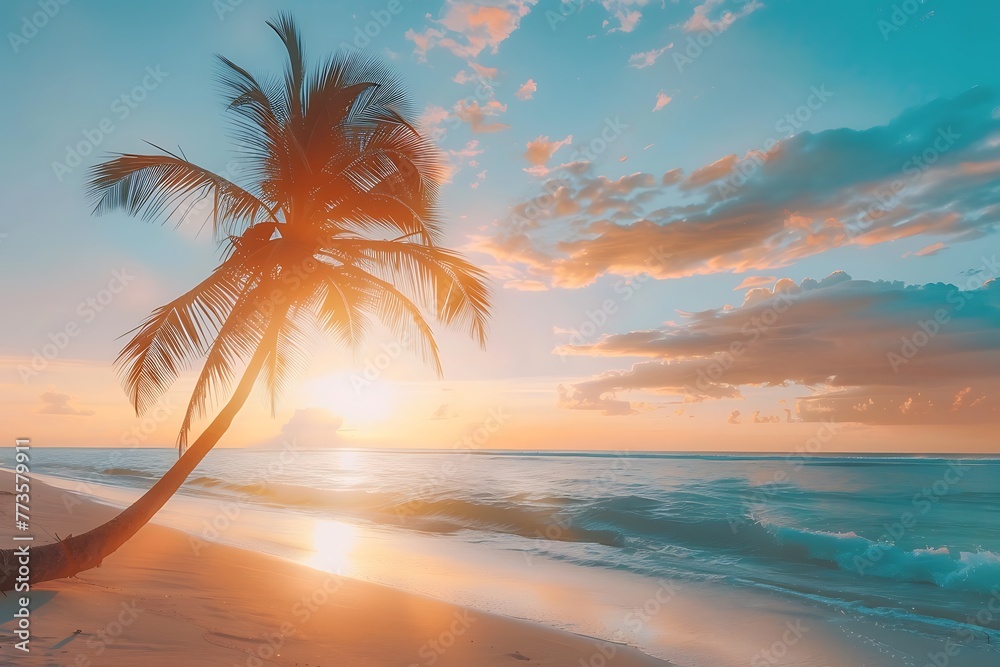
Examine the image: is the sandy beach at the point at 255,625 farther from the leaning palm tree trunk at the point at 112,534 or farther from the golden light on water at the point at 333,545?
the golden light on water at the point at 333,545

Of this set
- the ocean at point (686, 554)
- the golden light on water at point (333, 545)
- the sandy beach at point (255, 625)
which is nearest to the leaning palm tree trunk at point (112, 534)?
the sandy beach at point (255, 625)

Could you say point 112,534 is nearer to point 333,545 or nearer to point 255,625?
point 255,625

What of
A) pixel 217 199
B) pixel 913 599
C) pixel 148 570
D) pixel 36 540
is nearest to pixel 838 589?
pixel 913 599

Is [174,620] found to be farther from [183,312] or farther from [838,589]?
[838,589]

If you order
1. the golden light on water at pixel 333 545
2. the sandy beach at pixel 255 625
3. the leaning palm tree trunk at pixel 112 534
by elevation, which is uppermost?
the leaning palm tree trunk at pixel 112 534

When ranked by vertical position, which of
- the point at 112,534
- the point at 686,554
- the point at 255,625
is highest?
the point at 112,534

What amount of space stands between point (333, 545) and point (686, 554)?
853 cm

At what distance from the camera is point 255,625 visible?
5.91 meters

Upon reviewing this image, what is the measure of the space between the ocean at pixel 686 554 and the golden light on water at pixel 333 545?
0.32ft

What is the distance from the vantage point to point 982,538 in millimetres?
15461

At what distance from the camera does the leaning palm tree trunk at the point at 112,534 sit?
543cm

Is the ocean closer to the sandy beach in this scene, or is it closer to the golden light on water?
the golden light on water

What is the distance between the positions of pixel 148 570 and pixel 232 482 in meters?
23.7

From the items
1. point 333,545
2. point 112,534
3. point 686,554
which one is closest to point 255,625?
point 112,534
